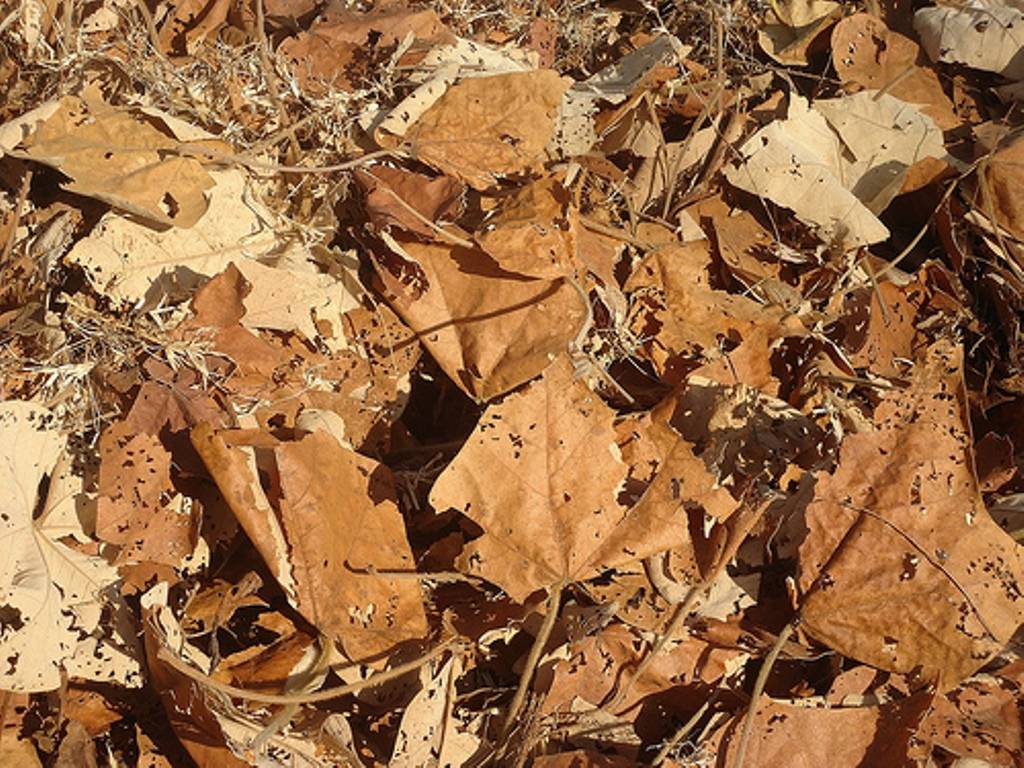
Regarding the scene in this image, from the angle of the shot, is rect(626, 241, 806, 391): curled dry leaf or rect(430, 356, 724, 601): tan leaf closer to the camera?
rect(430, 356, 724, 601): tan leaf

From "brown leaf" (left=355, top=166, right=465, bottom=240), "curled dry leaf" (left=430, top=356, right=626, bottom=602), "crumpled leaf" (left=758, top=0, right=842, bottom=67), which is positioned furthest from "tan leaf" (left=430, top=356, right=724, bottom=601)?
"crumpled leaf" (left=758, top=0, right=842, bottom=67)

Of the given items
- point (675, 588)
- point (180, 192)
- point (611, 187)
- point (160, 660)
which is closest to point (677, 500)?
point (675, 588)

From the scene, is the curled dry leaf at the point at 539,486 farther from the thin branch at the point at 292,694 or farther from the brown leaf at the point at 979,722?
the brown leaf at the point at 979,722

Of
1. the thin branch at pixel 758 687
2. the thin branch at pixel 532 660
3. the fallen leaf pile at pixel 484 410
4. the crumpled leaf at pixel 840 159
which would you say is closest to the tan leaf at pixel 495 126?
the fallen leaf pile at pixel 484 410

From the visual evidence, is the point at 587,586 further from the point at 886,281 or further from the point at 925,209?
the point at 925,209

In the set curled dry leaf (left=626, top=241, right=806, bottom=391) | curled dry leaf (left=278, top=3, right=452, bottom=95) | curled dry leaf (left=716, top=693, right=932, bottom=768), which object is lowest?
curled dry leaf (left=716, top=693, right=932, bottom=768)

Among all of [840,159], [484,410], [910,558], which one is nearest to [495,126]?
[484,410]

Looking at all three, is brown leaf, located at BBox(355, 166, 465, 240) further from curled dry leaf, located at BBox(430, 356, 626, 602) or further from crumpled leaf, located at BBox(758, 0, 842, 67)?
crumpled leaf, located at BBox(758, 0, 842, 67)
